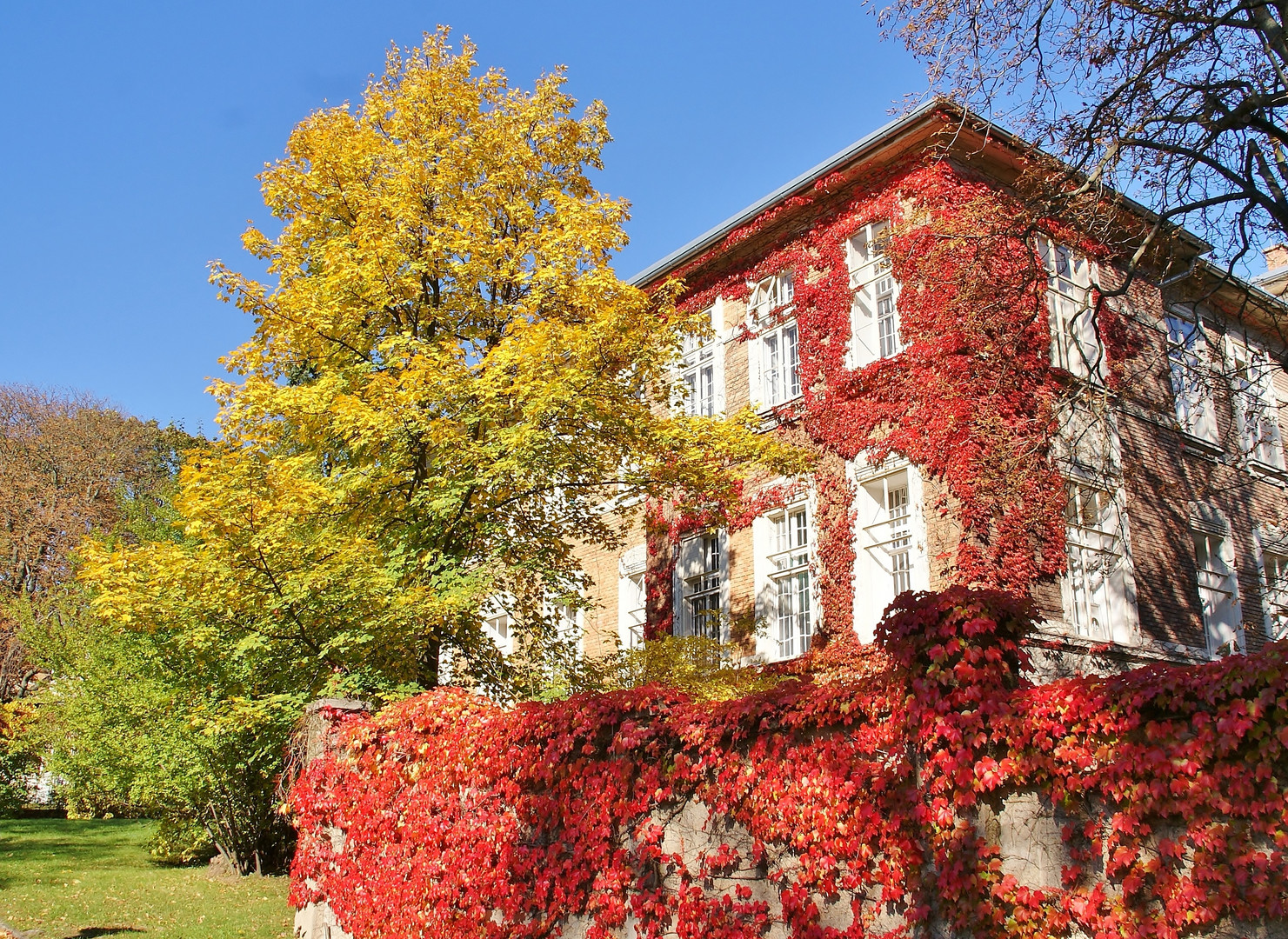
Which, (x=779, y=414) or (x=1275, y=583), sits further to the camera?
(x=1275, y=583)

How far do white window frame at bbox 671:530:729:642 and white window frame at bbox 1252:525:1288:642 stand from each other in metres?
8.13

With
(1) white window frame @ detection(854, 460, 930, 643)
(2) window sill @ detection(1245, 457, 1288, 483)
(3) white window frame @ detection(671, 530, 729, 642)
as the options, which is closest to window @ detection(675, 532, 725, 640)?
(3) white window frame @ detection(671, 530, 729, 642)

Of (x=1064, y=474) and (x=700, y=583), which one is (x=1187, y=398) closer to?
(x=1064, y=474)

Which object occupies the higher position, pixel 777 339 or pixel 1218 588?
pixel 777 339

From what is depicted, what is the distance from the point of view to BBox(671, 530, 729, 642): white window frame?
1563 centimetres

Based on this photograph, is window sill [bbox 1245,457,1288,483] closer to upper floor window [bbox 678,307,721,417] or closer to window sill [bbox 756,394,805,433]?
window sill [bbox 756,394,805,433]

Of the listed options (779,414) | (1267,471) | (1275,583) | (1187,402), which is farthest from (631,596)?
(1267,471)

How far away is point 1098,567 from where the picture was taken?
12.8 meters

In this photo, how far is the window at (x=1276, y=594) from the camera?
15539mm

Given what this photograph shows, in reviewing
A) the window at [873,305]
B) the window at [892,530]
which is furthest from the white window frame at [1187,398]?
the window at [892,530]

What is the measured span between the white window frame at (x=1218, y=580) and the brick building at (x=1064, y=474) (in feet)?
0.10

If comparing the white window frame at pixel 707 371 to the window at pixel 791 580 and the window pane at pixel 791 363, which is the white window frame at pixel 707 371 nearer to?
the window pane at pixel 791 363

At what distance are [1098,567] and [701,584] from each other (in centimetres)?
601

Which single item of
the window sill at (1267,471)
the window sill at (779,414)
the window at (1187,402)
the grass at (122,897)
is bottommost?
the grass at (122,897)
